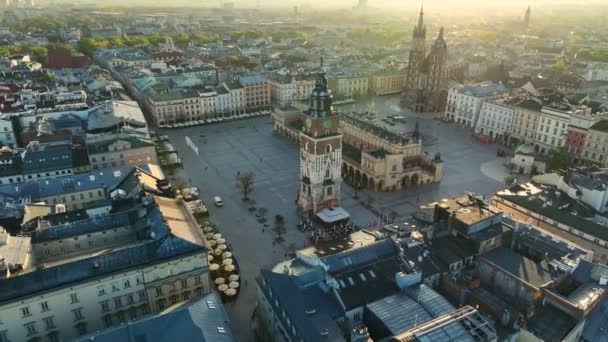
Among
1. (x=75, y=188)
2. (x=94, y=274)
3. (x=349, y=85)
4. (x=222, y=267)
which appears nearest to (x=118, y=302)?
(x=94, y=274)

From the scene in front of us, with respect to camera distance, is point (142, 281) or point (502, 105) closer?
point (142, 281)

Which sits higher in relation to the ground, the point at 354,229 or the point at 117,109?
the point at 117,109

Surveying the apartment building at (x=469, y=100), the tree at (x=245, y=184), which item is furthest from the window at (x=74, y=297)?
the apartment building at (x=469, y=100)

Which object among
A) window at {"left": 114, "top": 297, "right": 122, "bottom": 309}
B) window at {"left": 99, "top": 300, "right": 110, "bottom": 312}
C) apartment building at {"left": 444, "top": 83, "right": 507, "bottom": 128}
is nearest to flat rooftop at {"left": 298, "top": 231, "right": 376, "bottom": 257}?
window at {"left": 114, "top": 297, "right": 122, "bottom": 309}

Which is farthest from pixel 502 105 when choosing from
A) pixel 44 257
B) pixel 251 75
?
pixel 44 257

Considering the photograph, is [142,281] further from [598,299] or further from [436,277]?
[598,299]
